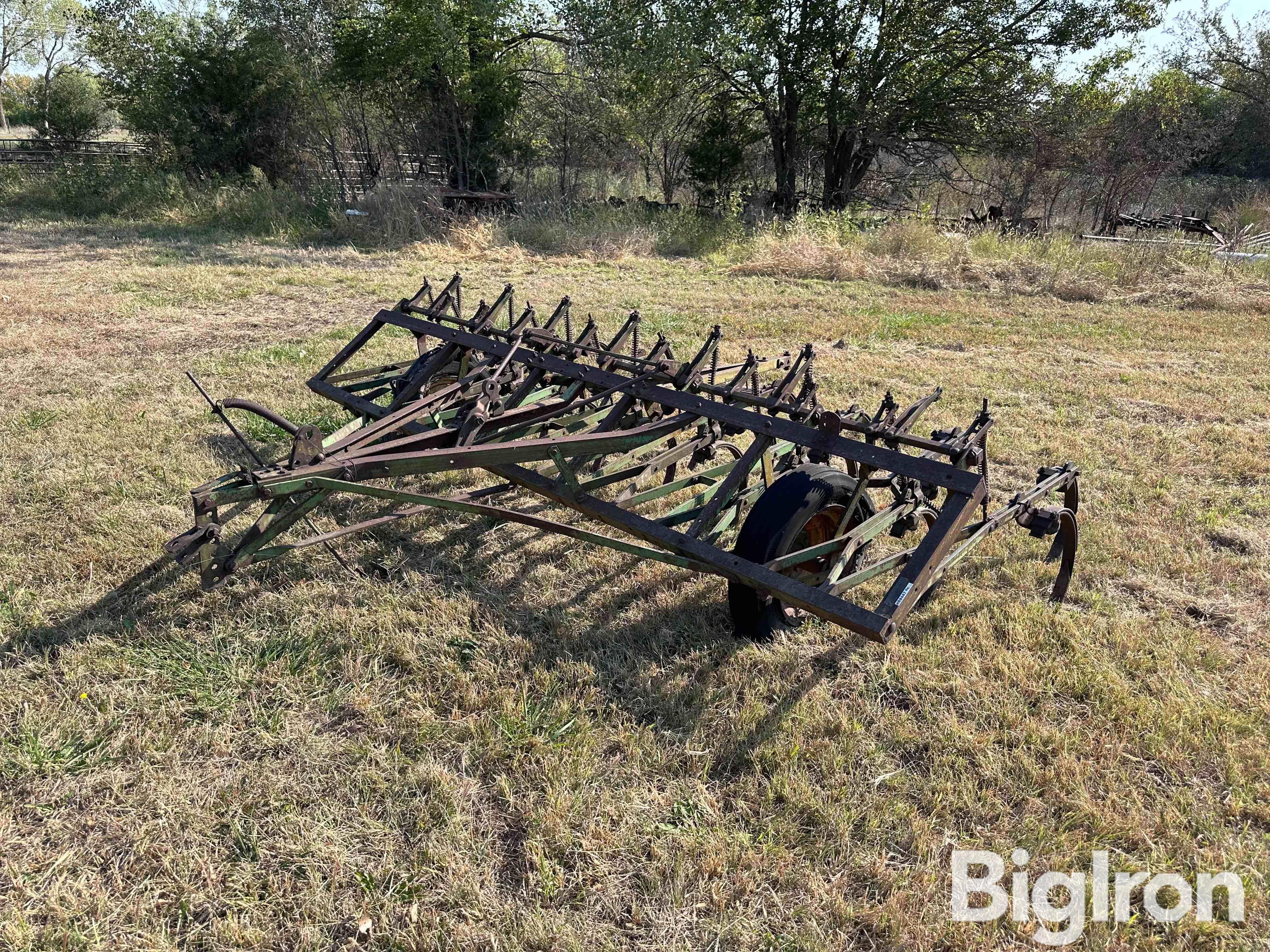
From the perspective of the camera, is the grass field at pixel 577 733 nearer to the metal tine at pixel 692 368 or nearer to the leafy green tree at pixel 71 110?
the metal tine at pixel 692 368

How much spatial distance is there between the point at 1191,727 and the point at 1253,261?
1350 cm

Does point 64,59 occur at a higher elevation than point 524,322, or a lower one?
higher

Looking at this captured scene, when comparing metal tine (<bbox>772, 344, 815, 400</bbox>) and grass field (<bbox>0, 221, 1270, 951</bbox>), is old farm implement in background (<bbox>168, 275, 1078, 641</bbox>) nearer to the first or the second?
metal tine (<bbox>772, 344, 815, 400</bbox>)

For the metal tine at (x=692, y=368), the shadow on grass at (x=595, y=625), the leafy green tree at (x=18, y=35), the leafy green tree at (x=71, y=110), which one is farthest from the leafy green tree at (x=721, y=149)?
the leafy green tree at (x=18, y=35)

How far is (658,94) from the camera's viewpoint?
1645cm

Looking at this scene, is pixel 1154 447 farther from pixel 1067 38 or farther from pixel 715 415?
pixel 1067 38

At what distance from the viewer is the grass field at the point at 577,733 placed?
200 cm

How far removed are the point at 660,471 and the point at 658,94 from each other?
584 inches

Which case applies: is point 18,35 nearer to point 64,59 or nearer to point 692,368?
point 64,59

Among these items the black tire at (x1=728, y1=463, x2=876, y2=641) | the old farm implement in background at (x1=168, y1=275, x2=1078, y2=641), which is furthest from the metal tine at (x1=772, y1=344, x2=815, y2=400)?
the black tire at (x1=728, y1=463, x2=876, y2=641)

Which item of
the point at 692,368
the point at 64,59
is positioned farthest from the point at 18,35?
the point at 692,368

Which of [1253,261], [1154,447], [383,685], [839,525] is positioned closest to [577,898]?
[383,685]

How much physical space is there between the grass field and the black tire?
0.39 feet

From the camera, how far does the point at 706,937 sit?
76.1 inches
